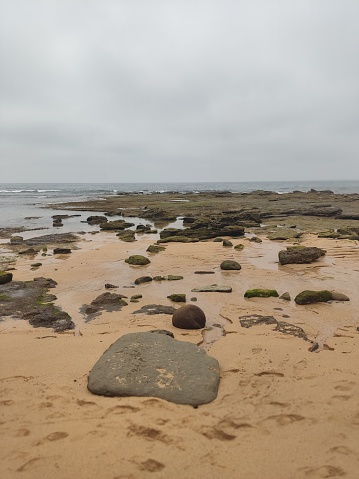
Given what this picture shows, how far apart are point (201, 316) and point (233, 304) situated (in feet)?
5.79

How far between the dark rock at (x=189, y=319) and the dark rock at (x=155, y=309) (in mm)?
853

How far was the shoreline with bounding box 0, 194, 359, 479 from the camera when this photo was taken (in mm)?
3486

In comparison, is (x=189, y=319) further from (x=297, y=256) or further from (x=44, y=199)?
(x=44, y=199)

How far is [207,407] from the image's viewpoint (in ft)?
14.5

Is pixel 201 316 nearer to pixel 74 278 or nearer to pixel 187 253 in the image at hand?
pixel 74 278

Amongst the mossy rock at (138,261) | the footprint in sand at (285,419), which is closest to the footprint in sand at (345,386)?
the footprint in sand at (285,419)

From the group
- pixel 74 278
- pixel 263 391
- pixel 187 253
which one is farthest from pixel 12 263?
pixel 263 391

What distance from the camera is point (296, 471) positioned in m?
3.35

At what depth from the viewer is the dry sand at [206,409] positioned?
11.4ft

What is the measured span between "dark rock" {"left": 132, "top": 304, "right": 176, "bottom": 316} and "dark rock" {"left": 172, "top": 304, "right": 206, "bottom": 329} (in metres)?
0.85

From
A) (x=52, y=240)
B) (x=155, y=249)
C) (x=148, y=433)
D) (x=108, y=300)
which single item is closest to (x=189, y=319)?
(x=108, y=300)

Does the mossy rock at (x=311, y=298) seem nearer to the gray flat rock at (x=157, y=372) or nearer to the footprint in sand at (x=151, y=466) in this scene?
the gray flat rock at (x=157, y=372)

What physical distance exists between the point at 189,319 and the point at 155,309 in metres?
1.47

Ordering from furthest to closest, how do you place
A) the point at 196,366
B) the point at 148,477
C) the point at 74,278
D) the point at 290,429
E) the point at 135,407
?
1. the point at 74,278
2. the point at 196,366
3. the point at 135,407
4. the point at 290,429
5. the point at 148,477
